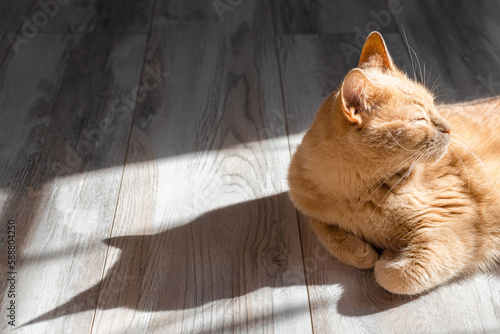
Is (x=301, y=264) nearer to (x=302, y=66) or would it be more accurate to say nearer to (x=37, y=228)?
(x=37, y=228)

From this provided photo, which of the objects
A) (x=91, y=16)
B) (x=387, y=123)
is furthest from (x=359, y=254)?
(x=91, y=16)

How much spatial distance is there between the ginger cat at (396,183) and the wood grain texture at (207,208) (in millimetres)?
192

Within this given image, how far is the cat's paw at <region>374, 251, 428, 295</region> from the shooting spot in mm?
1193

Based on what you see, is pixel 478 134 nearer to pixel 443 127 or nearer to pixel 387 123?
pixel 443 127

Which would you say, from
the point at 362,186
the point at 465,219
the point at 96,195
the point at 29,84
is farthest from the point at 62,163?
the point at 465,219

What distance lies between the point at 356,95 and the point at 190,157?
775 mm

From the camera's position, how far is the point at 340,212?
4.31 feet
